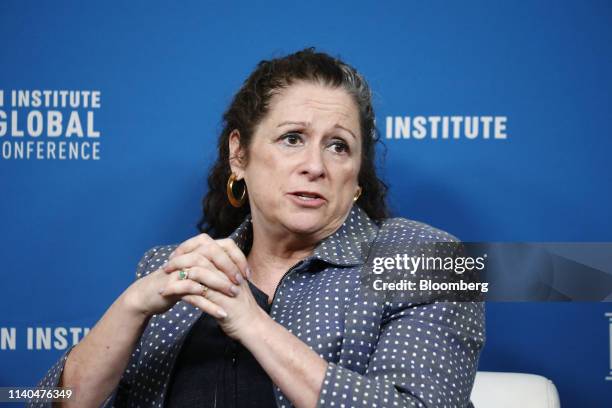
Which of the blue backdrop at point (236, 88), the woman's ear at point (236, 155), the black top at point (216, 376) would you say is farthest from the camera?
the blue backdrop at point (236, 88)

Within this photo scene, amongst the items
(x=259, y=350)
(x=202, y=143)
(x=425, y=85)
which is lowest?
(x=259, y=350)

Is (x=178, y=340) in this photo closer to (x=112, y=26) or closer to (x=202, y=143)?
(x=202, y=143)

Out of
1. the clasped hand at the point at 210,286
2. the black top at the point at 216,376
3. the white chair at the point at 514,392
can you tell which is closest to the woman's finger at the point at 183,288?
the clasped hand at the point at 210,286

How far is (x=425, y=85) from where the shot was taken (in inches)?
73.4

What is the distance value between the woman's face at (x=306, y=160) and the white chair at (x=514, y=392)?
0.46 m

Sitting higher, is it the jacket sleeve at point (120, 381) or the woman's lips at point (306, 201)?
the woman's lips at point (306, 201)

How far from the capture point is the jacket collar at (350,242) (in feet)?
4.53

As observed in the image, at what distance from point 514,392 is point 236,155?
2.44ft

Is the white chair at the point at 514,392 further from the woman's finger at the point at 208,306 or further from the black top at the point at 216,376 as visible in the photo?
the woman's finger at the point at 208,306

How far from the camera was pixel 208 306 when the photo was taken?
117 centimetres

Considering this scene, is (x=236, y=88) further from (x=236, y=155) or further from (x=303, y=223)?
(x=303, y=223)

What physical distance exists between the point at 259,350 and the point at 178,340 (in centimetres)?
→ 30

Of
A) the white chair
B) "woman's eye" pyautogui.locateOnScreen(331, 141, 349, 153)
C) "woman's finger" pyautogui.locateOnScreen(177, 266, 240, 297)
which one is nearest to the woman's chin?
"woman's eye" pyautogui.locateOnScreen(331, 141, 349, 153)

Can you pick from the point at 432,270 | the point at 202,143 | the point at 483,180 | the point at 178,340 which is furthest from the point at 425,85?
the point at 178,340
